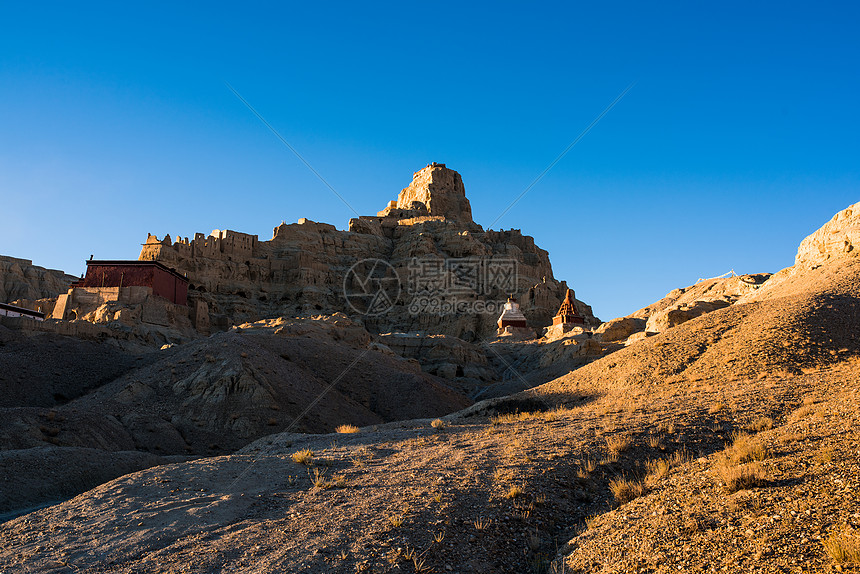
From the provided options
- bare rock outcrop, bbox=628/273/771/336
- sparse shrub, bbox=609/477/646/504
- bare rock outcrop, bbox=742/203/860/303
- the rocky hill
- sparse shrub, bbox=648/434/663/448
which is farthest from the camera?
bare rock outcrop, bbox=628/273/771/336

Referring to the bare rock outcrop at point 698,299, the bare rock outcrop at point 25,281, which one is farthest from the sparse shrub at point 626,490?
the bare rock outcrop at point 25,281

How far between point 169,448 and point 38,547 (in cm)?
1477

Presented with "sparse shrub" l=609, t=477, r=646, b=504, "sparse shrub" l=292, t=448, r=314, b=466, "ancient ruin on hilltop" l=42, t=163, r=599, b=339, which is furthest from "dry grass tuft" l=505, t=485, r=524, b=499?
"ancient ruin on hilltop" l=42, t=163, r=599, b=339

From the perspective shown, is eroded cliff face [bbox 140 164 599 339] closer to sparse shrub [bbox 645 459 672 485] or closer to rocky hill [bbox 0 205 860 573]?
rocky hill [bbox 0 205 860 573]

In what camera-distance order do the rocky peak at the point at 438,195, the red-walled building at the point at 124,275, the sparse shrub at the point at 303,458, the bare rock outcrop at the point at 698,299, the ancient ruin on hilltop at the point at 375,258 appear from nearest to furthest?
the sparse shrub at the point at 303,458 < the bare rock outcrop at the point at 698,299 < the red-walled building at the point at 124,275 < the ancient ruin on hilltop at the point at 375,258 < the rocky peak at the point at 438,195

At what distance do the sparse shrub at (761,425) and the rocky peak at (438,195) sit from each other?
9770cm

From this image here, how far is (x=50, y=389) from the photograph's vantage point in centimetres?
2922

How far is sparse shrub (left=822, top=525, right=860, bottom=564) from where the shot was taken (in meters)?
5.71

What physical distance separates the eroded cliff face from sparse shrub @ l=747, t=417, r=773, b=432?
187 feet

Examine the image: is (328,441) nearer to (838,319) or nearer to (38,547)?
(38,547)

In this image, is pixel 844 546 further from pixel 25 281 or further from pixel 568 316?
pixel 25 281

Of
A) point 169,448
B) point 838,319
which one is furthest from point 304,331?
point 838,319

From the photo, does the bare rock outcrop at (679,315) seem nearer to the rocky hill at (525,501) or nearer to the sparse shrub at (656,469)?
the rocky hill at (525,501)

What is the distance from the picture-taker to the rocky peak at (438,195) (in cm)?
11188
